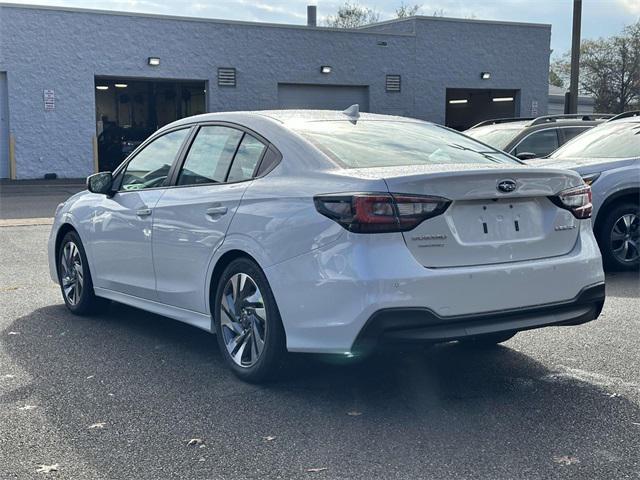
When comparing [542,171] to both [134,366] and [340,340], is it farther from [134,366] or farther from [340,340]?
[134,366]

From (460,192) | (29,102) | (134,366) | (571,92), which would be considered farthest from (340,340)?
(29,102)

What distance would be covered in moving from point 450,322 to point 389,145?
1282 millimetres

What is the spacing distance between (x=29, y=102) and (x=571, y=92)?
15269mm

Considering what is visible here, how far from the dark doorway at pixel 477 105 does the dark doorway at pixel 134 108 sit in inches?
394

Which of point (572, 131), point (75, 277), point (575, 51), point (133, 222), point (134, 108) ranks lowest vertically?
point (75, 277)

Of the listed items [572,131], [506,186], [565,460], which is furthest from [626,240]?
[565,460]

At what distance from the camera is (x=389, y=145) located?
5.00 meters

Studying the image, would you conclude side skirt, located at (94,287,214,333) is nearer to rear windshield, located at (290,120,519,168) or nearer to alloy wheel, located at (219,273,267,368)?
alloy wheel, located at (219,273,267,368)

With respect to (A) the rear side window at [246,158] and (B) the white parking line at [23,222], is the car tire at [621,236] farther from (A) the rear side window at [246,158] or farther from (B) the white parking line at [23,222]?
(B) the white parking line at [23,222]

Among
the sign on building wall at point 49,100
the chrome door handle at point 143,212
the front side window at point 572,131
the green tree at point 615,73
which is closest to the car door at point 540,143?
the front side window at point 572,131

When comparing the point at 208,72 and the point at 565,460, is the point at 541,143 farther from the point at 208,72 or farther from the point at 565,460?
the point at 208,72

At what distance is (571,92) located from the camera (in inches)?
848

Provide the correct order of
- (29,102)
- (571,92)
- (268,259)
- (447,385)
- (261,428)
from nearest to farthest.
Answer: (261,428)
(268,259)
(447,385)
(571,92)
(29,102)

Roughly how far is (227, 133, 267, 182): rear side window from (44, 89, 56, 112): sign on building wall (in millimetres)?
21239
